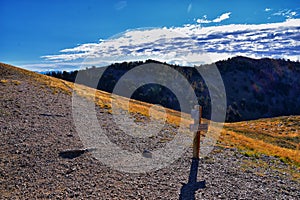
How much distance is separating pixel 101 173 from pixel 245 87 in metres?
143

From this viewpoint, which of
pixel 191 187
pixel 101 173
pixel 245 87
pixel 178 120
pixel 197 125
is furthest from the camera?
pixel 245 87

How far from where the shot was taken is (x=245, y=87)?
144 metres

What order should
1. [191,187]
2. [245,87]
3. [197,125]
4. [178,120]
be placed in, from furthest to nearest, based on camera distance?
[245,87], [178,120], [197,125], [191,187]

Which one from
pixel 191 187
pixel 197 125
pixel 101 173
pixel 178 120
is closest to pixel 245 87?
pixel 178 120

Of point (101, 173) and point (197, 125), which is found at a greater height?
point (197, 125)

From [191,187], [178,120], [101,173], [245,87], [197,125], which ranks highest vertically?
[245,87]

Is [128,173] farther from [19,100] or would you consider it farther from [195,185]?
[19,100]

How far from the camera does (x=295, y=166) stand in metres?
16.7

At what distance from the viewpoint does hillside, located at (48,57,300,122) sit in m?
95.9

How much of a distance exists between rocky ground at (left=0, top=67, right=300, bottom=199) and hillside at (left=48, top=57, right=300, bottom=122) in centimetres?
6473

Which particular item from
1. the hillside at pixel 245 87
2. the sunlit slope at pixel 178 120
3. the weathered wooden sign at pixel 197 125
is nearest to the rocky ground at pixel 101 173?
the weathered wooden sign at pixel 197 125

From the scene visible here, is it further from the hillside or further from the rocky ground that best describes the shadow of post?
the hillside

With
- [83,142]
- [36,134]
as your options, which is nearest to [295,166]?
[83,142]

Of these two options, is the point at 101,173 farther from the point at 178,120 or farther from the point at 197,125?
the point at 178,120
